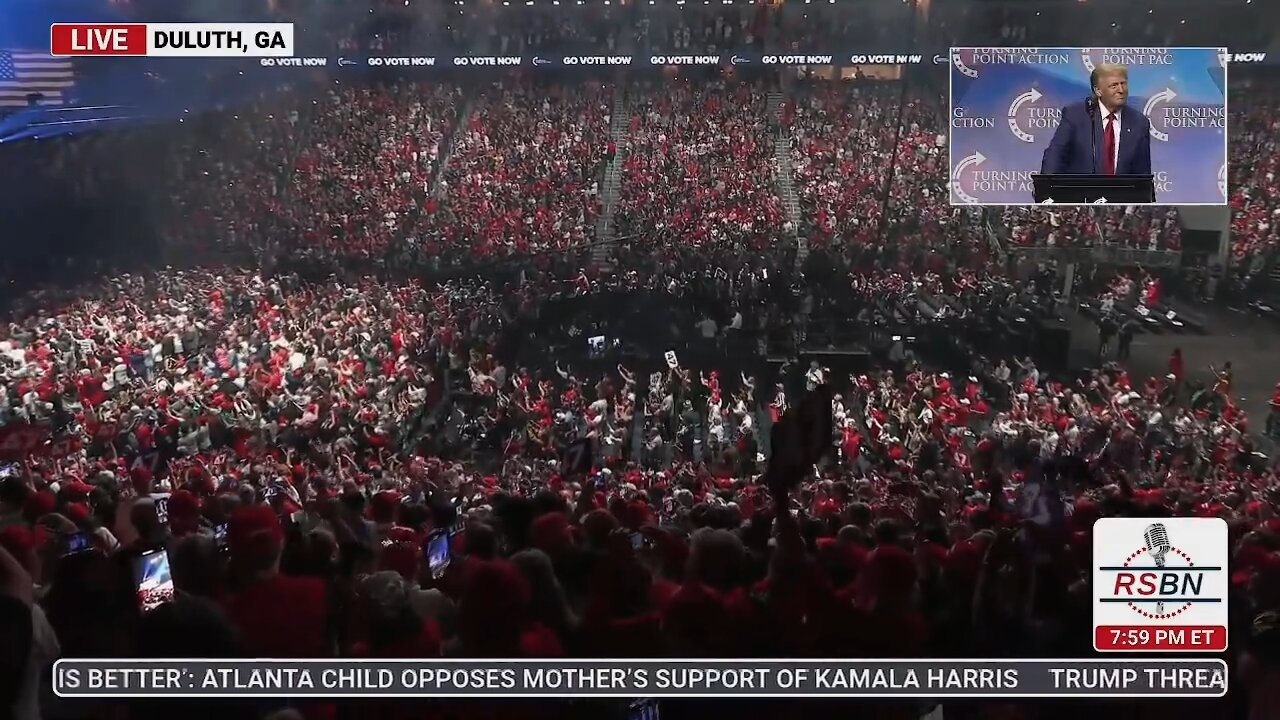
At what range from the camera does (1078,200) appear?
162 inches

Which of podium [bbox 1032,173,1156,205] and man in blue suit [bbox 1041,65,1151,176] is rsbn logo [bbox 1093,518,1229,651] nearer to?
podium [bbox 1032,173,1156,205]

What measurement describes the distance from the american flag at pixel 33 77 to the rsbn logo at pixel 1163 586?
13.4 feet

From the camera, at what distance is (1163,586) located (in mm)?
3635

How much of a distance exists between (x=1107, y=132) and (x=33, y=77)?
158 inches

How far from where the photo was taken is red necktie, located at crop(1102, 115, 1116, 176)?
13.4 ft

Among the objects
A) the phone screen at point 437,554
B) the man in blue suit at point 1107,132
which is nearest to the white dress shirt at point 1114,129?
the man in blue suit at point 1107,132

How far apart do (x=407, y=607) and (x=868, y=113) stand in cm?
272

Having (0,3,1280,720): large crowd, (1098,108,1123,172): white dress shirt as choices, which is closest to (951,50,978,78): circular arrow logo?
(0,3,1280,720): large crowd

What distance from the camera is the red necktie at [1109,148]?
408 cm

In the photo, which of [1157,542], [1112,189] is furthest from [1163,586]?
[1112,189]

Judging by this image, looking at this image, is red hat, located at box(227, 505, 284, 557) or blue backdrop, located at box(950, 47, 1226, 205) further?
blue backdrop, located at box(950, 47, 1226, 205)

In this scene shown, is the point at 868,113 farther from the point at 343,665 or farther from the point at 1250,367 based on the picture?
the point at 343,665
